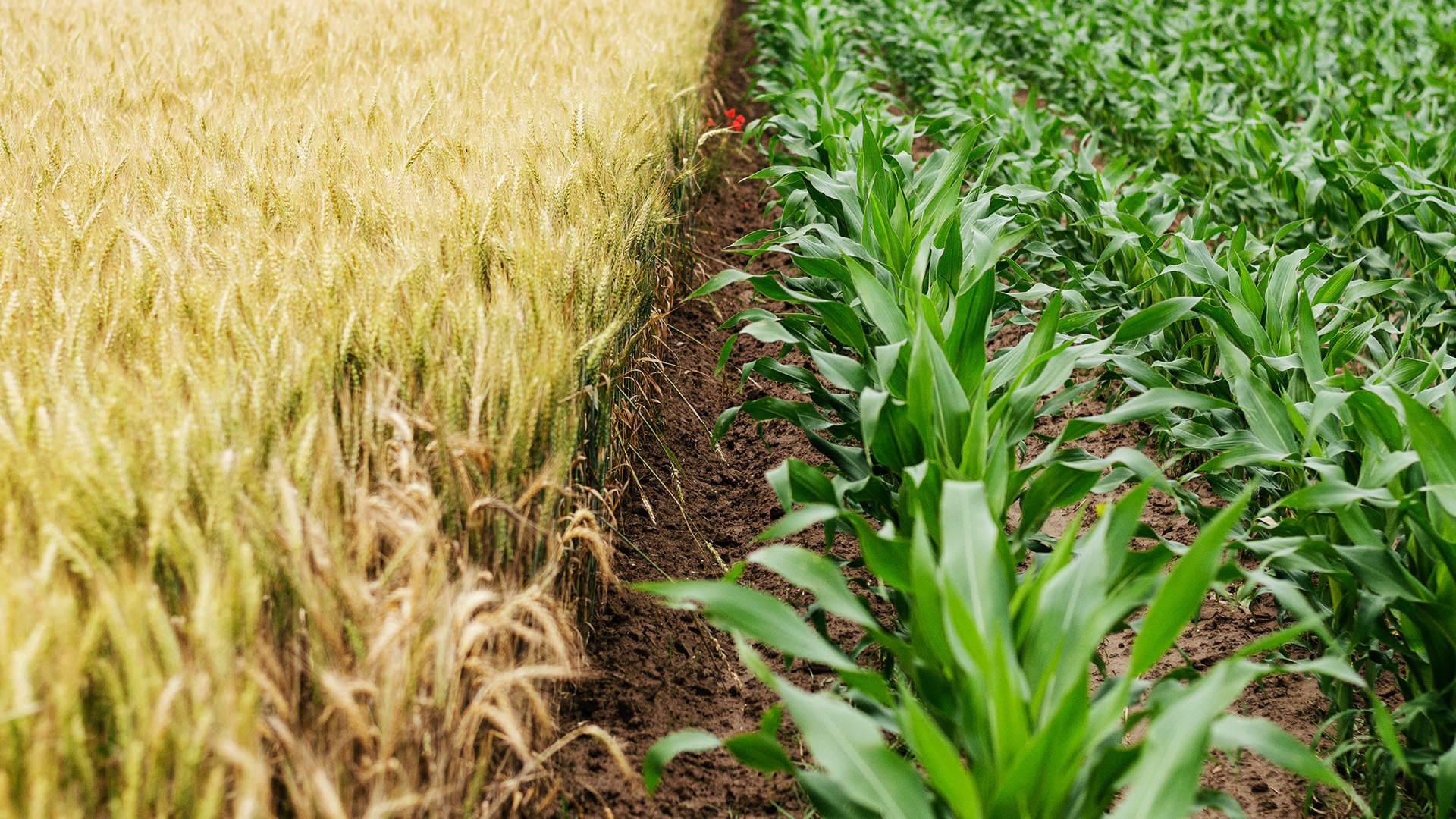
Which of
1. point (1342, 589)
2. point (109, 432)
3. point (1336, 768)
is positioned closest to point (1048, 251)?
point (1342, 589)

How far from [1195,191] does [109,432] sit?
365cm

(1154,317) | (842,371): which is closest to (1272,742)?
(842,371)

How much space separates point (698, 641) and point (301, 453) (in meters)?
1.00

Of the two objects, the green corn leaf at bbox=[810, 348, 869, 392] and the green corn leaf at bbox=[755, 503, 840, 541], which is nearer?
the green corn leaf at bbox=[755, 503, 840, 541]

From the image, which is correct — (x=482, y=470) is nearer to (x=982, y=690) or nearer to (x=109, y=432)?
(x=109, y=432)

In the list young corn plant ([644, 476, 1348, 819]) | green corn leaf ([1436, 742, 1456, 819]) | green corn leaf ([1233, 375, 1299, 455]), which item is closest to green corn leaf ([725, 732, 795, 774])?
young corn plant ([644, 476, 1348, 819])

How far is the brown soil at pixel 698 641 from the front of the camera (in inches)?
62.1

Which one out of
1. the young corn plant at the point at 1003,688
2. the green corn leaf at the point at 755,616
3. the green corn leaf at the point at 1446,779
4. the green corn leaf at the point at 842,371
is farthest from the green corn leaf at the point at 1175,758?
the green corn leaf at the point at 842,371

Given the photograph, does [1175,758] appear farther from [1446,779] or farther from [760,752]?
[1446,779]

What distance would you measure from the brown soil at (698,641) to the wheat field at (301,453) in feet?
0.65

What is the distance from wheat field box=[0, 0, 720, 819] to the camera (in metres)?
0.89

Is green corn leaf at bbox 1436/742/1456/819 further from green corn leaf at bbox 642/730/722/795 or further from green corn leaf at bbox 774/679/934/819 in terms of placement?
green corn leaf at bbox 642/730/722/795

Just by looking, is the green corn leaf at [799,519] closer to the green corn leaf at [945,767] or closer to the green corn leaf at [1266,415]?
the green corn leaf at [945,767]

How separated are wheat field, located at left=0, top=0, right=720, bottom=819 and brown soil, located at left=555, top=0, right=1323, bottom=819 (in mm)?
198
